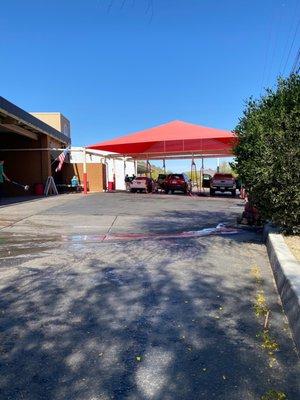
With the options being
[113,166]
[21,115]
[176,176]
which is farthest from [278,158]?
[113,166]

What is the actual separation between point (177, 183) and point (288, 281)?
30440 mm

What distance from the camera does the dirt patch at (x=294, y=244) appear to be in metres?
6.98

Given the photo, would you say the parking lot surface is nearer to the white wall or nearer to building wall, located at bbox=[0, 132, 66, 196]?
building wall, located at bbox=[0, 132, 66, 196]

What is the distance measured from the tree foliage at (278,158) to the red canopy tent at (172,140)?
19.4m

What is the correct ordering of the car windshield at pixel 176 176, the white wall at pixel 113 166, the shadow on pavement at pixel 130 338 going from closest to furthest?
the shadow on pavement at pixel 130 338 → the car windshield at pixel 176 176 → the white wall at pixel 113 166

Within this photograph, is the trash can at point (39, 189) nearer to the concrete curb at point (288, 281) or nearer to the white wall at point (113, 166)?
the white wall at point (113, 166)

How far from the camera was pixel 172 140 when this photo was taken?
29.9 metres

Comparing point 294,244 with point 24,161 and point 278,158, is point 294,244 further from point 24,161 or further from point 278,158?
point 24,161

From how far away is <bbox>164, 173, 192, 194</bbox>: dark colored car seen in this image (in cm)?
3553

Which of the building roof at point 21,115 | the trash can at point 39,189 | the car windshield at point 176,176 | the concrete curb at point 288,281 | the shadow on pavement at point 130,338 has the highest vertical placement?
the building roof at point 21,115

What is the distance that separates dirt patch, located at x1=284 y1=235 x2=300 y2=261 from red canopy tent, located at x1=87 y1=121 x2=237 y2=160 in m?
20.4

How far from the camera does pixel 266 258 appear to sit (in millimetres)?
8219

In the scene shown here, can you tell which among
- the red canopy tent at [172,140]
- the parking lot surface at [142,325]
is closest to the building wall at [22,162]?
the red canopy tent at [172,140]

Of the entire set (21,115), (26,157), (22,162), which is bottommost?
(22,162)
